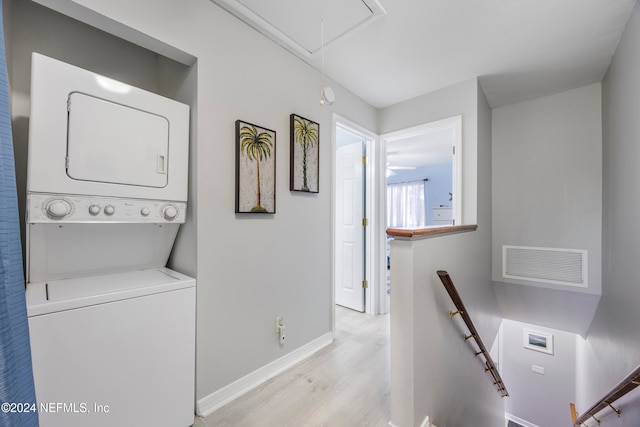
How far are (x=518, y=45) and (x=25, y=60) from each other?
3.11 m

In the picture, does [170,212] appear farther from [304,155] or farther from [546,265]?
[546,265]

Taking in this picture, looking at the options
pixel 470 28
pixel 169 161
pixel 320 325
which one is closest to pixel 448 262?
pixel 320 325

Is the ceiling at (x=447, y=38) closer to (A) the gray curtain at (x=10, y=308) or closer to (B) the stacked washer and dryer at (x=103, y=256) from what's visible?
(B) the stacked washer and dryer at (x=103, y=256)

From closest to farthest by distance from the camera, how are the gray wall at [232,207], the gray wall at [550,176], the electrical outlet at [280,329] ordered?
the gray wall at [232,207] → the electrical outlet at [280,329] → the gray wall at [550,176]

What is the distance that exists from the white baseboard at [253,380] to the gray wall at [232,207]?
0.04m

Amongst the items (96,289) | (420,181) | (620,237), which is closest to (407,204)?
(420,181)

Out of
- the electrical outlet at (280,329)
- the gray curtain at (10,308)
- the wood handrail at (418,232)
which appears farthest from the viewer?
the electrical outlet at (280,329)

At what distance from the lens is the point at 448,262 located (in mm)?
1815

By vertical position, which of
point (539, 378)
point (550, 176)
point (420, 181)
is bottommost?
point (539, 378)

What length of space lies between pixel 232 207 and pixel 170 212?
0.35 metres

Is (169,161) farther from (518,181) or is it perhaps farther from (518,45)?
(518,181)

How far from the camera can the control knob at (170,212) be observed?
142 cm

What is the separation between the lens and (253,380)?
177 centimetres

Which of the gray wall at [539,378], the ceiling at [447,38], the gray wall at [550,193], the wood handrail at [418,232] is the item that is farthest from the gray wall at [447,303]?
the gray wall at [539,378]
